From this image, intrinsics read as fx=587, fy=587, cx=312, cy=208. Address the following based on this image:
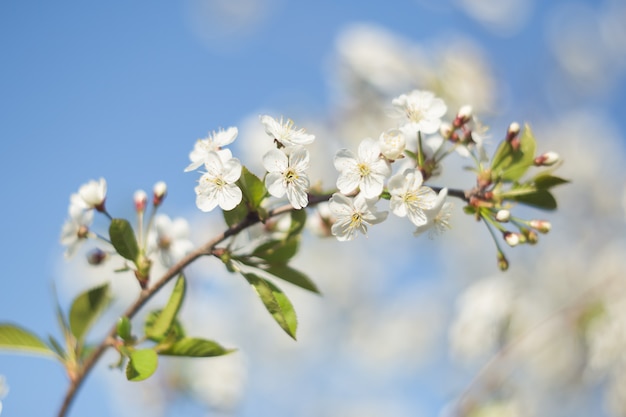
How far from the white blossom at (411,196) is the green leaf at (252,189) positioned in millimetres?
277

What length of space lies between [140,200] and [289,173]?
0.54 metres

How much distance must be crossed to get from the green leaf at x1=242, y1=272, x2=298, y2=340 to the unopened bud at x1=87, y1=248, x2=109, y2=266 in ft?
1.82

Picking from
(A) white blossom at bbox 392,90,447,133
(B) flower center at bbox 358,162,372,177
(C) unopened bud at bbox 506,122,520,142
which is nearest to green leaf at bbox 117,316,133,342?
(B) flower center at bbox 358,162,372,177

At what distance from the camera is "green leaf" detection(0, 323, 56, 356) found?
4.69ft

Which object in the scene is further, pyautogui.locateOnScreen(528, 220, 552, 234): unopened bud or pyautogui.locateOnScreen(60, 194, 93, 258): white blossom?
pyautogui.locateOnScreen(60, 194, 93, 258): white blossom

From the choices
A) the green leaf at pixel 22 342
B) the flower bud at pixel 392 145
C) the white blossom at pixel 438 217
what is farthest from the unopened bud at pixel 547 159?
the green leaf at pixel 22 342

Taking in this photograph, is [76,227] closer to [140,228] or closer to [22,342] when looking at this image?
[140,228]

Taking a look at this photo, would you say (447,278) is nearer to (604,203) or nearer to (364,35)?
(604,203)

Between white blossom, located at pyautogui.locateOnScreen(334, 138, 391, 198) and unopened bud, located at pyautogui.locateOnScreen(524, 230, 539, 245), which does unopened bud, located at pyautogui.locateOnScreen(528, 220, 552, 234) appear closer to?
unopened bud, located at pyautogui.locateOnScreen(524, 230, 539, 245)

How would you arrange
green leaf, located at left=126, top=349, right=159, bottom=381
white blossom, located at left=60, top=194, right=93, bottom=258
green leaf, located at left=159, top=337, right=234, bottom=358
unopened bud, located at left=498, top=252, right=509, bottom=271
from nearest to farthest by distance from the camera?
1. green leaf, located at left=126, top=349, right=159, bottom=381
2. green leaf, located at left=159, top=337, right=234, bottom=358
3. unopened bud, located at left=498, top=252, right=509, bottom=271
4. white blossom, located at left=60, top=194, right=93, bottom=258

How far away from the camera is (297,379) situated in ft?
29.3

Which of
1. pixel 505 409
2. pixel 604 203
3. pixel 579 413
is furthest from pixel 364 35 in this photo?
pixel 604 203

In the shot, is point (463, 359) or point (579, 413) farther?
point (579, 413)

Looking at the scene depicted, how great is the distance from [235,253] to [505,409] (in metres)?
1.87
